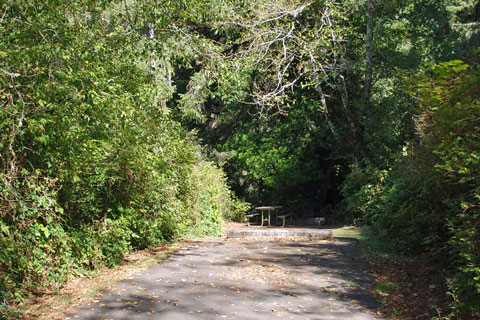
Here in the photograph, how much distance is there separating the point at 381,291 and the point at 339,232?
27.3ft

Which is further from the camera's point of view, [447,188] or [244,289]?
[447,188]

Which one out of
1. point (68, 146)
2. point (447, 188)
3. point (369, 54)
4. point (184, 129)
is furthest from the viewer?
point (369, 54)

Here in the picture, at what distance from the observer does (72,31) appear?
7438 millimetres

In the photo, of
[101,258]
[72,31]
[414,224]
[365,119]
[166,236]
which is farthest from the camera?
[365,119]

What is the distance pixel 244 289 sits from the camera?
752 cm

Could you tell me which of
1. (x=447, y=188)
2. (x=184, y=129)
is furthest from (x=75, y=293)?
(x=184, y=129)

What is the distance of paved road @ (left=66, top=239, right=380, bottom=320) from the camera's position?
625cm

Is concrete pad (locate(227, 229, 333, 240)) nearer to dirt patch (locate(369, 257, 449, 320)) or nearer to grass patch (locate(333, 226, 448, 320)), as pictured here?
grass patch (locate(333, 226, 448, 320))

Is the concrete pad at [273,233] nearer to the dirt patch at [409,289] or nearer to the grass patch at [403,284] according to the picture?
the grass patch at [403,284]

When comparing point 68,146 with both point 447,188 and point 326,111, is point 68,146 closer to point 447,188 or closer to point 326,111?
point 447,188

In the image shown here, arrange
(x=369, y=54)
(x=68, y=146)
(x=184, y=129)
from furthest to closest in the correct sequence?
1. (x=369, y=54)
2. (x=184, y=129)
3. (x=68, y=146)

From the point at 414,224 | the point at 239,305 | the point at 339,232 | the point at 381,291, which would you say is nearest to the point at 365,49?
the point at 339,232

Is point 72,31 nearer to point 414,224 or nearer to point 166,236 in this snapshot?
point 166,236

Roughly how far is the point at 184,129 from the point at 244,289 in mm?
6018
